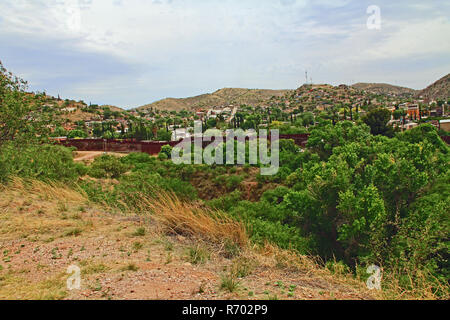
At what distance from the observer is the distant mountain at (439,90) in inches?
4923

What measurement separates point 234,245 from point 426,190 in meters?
8.91

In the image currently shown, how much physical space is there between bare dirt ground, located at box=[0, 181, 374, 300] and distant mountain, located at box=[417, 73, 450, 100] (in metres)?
139

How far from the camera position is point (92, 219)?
23.1 feet

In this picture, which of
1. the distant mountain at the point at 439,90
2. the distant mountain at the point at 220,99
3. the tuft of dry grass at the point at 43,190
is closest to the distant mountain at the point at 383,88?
the distant mountain at the point at 439,90

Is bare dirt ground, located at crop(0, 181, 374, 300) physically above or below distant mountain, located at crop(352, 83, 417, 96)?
below

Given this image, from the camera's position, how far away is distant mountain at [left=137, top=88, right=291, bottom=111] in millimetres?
164375

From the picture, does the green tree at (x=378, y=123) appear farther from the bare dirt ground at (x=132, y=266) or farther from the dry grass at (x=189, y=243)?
the bare dirt ground at (x=132, y=266)

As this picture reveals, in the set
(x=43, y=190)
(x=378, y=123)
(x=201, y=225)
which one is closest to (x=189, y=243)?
(x=201, y=225)

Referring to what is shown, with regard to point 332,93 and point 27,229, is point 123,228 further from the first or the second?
point 332,93

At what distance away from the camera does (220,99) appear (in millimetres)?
169250

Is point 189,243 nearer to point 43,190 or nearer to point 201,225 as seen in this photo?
point 201,225

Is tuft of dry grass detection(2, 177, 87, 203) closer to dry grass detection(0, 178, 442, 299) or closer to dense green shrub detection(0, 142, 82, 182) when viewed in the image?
dry grass detection(0, 178, 442, 299)

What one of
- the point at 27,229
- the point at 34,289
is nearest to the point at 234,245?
the point at 34,289

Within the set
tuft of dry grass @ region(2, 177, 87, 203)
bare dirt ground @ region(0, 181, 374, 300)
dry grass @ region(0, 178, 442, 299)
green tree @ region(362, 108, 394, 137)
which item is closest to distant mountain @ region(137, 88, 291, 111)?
green tree @ region(362, 108, 394, 137)
